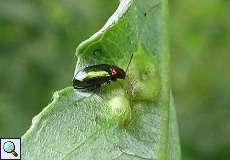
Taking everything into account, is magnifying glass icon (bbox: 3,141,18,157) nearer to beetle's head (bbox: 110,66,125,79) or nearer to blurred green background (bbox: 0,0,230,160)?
beetle's head (bbox: 110,66,125,79)

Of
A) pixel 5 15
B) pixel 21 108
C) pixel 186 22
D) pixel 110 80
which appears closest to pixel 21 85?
pixel 21 108

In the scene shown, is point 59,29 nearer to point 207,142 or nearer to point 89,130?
point 207,142

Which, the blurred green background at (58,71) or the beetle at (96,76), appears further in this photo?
the blurred green background at (58,71)

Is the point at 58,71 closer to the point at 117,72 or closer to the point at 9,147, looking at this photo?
the point at 9,147

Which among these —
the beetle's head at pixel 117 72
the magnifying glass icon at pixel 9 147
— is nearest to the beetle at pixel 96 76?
the beetle's head at pixel 117 72

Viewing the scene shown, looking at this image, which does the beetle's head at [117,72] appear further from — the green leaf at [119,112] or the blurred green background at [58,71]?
the blurred green background at [58,71]

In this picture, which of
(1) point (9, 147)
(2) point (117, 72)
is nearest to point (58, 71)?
(1) point (9, 147)
